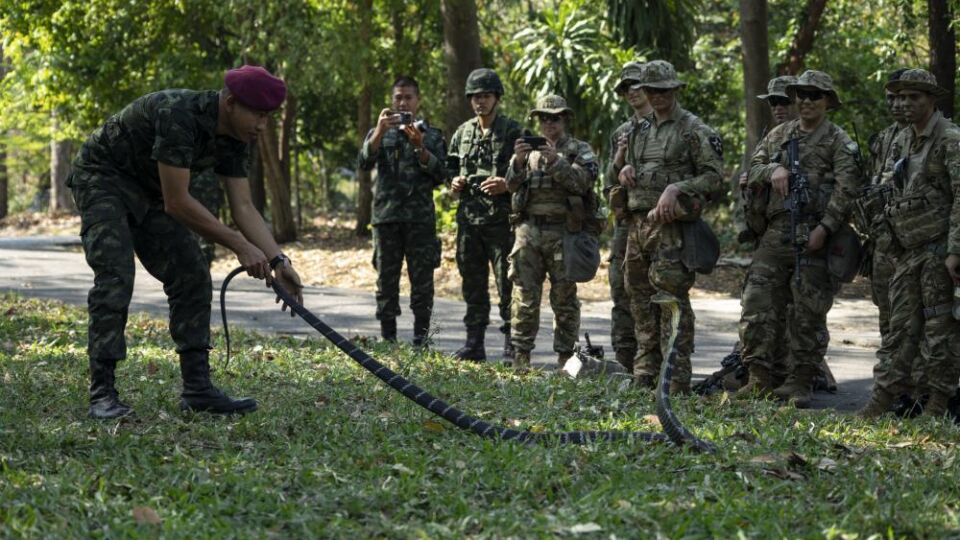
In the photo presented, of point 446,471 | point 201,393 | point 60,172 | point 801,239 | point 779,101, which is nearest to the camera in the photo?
point 446,471

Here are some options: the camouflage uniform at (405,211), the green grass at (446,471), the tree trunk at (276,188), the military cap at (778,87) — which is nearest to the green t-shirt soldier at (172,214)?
the green grass at (446,471)

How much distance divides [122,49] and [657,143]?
16096 millimetres

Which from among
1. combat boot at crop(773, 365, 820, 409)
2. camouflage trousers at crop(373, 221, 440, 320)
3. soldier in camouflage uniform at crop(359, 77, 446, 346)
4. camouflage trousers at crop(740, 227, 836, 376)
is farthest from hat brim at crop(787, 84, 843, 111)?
camouflage trousers at crop(373, 221, 440, 320)

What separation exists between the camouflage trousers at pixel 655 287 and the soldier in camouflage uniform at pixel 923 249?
3.86ft

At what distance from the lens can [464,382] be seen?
26.7 ft

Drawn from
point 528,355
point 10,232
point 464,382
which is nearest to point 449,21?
point 528,355

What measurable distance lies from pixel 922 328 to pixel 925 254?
44 cm

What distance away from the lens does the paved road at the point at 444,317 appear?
10.1m

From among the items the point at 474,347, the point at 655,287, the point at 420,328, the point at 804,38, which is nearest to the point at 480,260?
the point at 474,347

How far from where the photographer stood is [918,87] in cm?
720

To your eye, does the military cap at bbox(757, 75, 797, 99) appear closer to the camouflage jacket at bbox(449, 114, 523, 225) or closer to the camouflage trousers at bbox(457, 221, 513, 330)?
the camouflage jacket at bbox(449, 114, 523, 225)

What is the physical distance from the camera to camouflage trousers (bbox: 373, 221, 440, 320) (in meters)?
10.1

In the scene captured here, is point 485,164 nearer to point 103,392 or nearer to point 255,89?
point 255,89

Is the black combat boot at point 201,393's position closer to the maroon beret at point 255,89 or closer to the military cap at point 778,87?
the maroon beret at point 255,89
